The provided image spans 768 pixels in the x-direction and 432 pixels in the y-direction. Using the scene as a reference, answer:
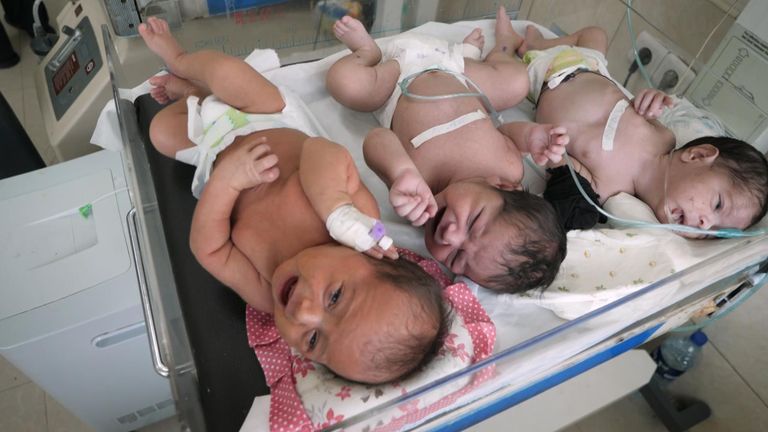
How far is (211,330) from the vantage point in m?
0.93

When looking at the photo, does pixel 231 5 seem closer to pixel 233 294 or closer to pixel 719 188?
pixel 233 294

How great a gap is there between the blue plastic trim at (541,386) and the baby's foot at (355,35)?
91cm

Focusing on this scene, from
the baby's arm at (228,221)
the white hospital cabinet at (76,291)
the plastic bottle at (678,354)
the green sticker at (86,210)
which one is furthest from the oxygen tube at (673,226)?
the green sticker at (86,210)

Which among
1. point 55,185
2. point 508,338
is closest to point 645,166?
point 508,338

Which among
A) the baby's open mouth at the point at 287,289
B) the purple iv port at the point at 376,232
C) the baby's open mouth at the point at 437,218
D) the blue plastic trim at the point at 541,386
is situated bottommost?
the blue plastic trim at the point at 541,386

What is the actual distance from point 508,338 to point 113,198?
92cm

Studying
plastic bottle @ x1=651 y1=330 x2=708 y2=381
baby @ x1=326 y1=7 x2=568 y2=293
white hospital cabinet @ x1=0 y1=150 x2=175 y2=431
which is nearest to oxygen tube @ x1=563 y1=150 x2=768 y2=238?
baby @ x1=326 y1=7 x2=568 y2=293

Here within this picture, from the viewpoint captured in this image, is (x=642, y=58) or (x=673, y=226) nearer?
(x=673, y=226)

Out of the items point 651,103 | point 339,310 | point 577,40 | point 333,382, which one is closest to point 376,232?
point 339,310

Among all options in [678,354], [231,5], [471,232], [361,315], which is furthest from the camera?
[678,354]

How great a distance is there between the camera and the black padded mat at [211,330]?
86cm

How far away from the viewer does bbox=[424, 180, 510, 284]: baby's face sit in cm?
96

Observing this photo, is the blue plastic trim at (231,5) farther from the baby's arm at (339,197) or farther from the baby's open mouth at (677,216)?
the baby's open mouth at (677,216)

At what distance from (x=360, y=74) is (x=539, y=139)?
0.47 meters
